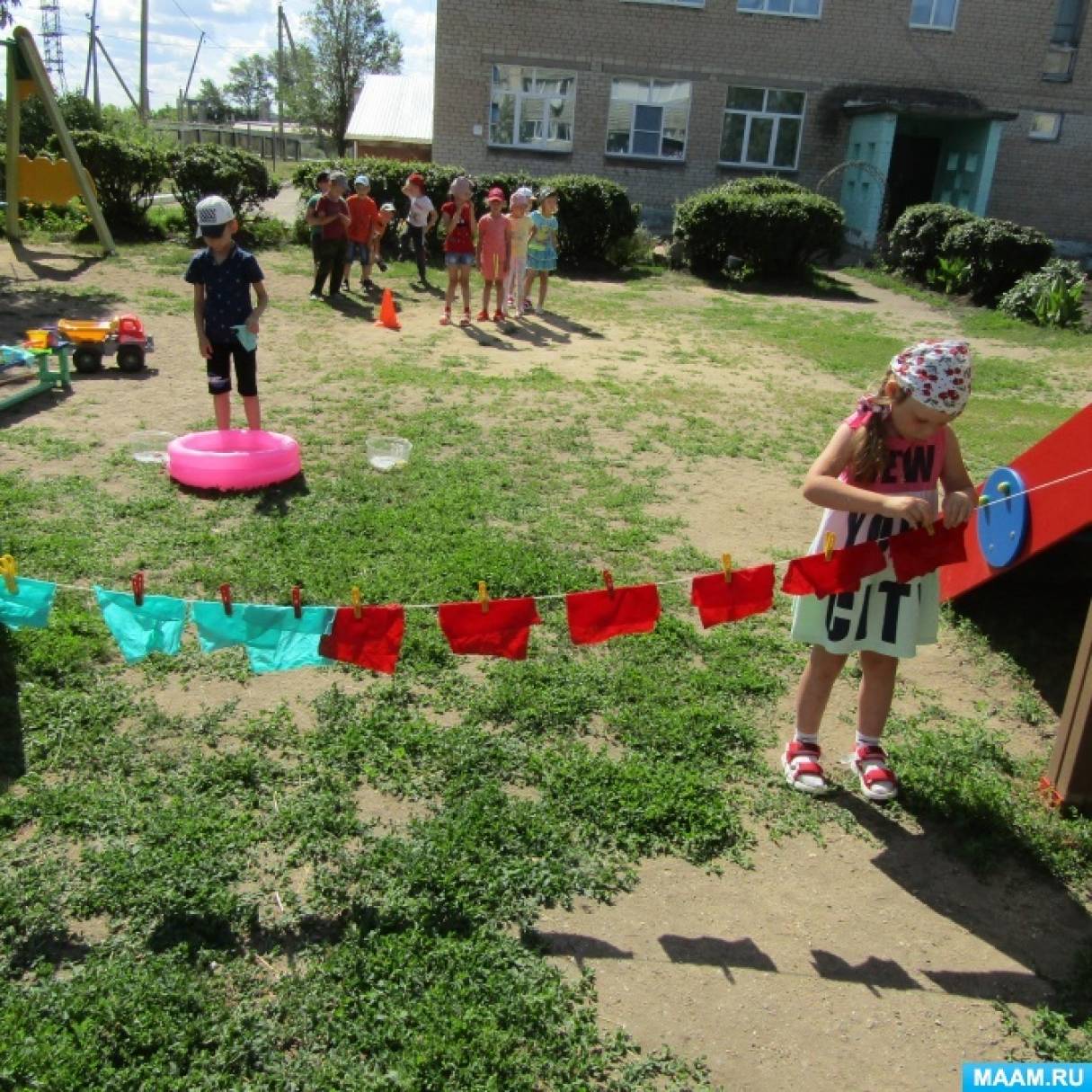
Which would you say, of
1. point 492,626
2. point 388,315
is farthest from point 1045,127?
point 492,626

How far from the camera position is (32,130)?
1124 inches

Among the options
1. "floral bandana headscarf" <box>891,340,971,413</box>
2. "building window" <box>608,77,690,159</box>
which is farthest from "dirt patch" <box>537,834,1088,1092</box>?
"building window" <box>608,77,690,159</box>

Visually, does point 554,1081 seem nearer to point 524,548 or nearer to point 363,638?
point 363,638

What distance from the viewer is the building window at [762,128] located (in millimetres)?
24984

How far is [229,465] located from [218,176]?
1370 cm

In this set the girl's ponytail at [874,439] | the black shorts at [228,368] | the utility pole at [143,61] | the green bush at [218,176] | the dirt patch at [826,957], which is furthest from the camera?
the utility pole at [143,61]

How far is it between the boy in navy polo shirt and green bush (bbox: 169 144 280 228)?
12.2 meters

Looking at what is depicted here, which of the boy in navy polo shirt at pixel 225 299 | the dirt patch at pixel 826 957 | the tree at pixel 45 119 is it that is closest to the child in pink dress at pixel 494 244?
the boy in navy polo shirt at pixel 225 299

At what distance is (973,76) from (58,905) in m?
28.9

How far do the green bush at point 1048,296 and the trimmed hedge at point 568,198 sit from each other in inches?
285

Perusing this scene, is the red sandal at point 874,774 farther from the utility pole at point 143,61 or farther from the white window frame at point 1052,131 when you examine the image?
the utility pole at point 143,61

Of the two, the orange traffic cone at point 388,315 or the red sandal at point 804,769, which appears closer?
the red sandal at point 804,769

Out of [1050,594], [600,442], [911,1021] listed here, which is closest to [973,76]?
[600,442]

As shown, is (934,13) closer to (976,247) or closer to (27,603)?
(976,247)
